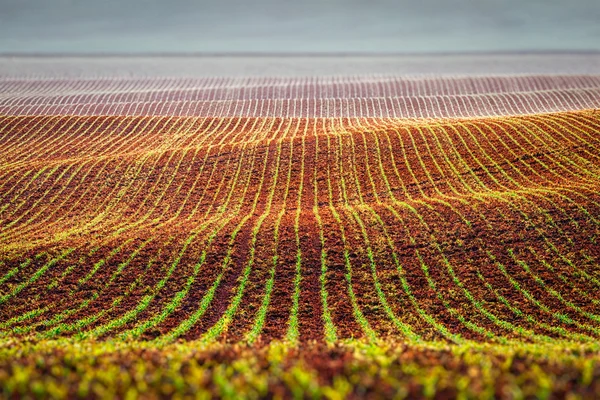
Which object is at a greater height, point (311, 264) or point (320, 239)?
point (320, 239)

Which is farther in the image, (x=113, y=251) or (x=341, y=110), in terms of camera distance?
(x=341, y=110)

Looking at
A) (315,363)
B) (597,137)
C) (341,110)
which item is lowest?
(341,110)

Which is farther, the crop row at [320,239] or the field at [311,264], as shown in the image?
the crop row at [320,239]

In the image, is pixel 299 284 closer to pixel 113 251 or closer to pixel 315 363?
pixel 113 251

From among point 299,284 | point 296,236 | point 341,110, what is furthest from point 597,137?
point 341,110

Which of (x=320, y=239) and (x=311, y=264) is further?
(x=320, y=239)

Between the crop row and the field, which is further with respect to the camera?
the crop row

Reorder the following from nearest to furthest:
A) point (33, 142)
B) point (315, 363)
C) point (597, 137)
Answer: point (315, 363)
point (597, 137)
point (33, 142)

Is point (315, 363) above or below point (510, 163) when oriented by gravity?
above
